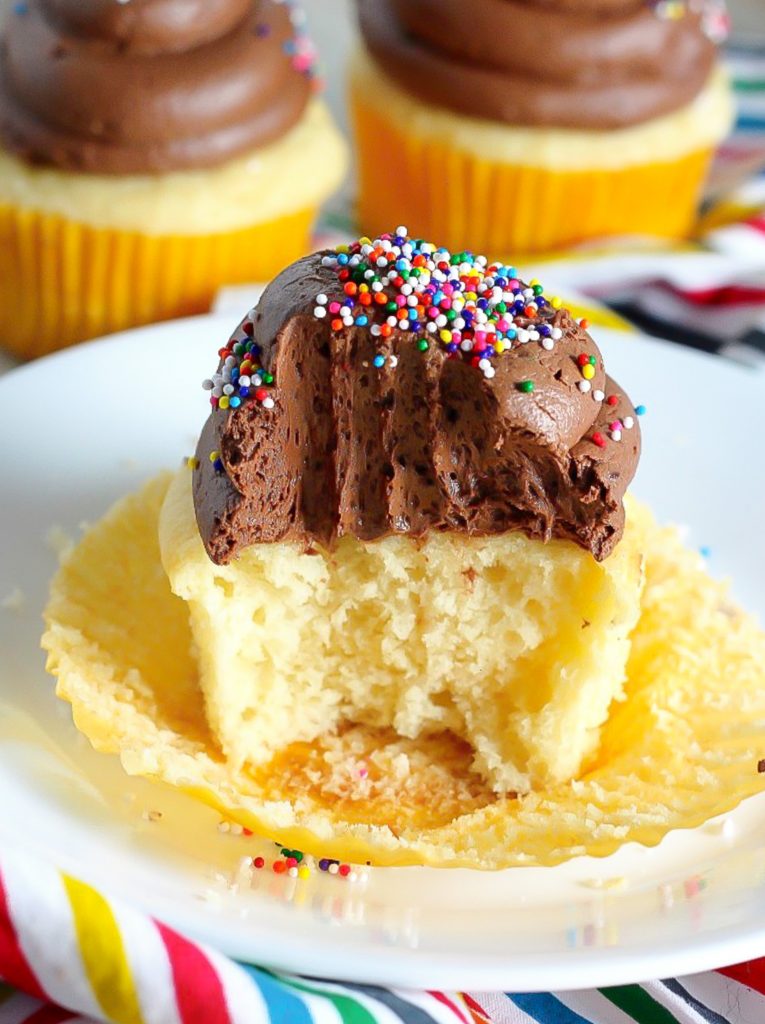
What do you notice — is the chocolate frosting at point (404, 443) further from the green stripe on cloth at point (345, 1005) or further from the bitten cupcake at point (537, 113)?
the bitten cupcake at point (537, 113)

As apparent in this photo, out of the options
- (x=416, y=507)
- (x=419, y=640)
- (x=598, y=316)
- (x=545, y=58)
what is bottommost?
(x=419, y=640)

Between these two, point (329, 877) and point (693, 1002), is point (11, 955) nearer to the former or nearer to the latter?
point (329, 877)

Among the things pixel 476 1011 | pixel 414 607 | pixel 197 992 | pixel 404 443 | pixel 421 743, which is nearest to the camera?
pixel 197 992

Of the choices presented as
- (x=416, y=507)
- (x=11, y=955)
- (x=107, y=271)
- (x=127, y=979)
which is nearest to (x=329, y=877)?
(x=127, y=979)

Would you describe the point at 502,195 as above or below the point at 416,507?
below

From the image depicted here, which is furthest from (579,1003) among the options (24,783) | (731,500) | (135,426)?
(135,426)

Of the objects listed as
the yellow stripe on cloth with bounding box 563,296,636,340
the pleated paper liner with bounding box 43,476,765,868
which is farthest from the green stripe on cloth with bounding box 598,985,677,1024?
the yellow stripe on cloth with bounding box 563,296,636,340

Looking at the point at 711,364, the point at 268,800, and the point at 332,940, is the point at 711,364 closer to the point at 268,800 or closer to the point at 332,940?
the point at 268,800

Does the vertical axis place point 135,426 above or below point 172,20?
below
